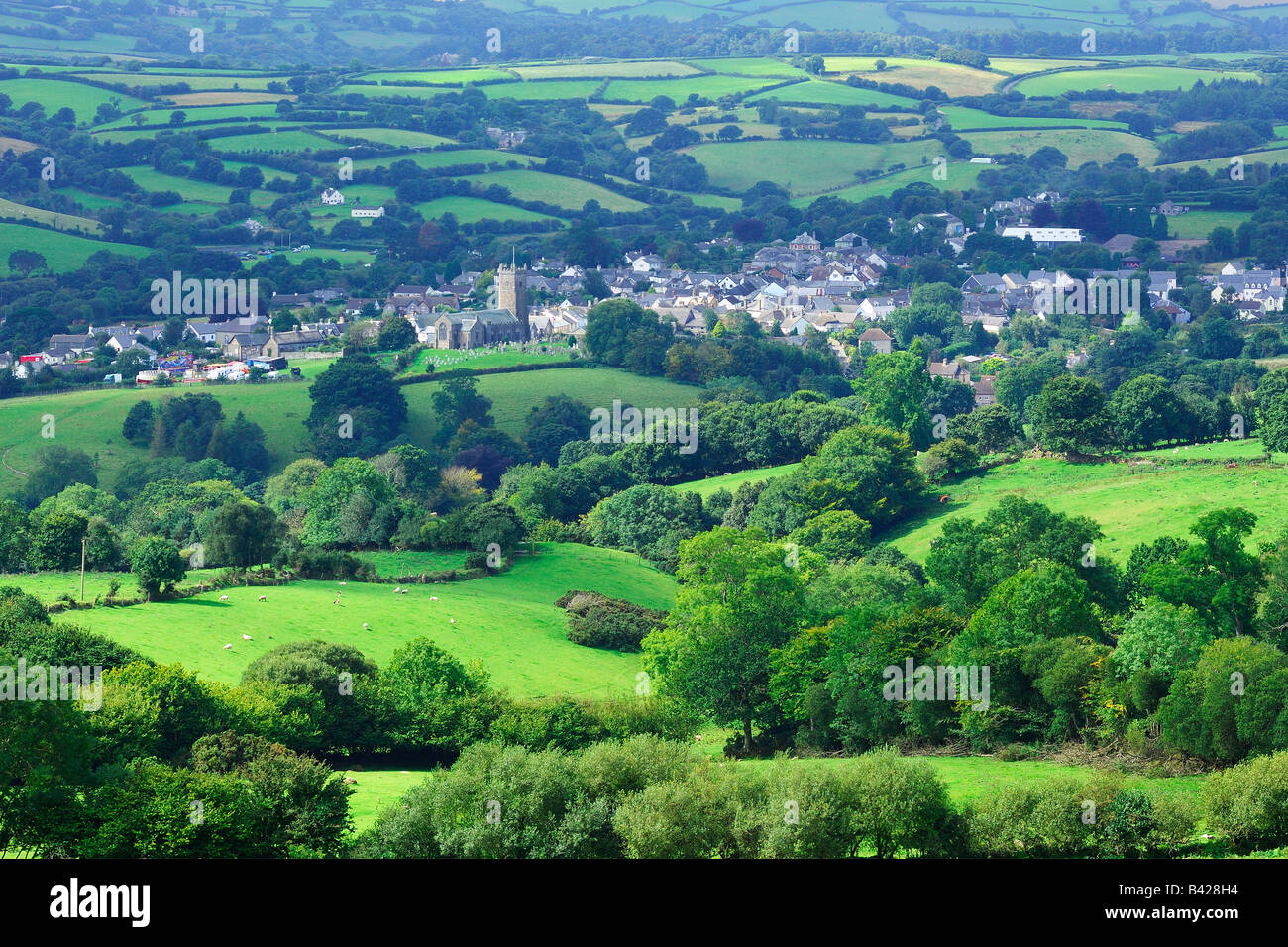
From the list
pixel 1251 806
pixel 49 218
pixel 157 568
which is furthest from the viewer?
pixel 49 218

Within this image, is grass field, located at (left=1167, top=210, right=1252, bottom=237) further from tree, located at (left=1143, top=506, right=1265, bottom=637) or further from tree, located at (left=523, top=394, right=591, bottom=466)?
tree, located at (left=1143, top=506, right=1265, bottom=637)

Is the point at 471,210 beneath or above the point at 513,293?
above

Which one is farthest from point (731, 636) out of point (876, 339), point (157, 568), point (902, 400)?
point (876, 339)

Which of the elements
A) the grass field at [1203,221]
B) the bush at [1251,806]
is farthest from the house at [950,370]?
the bush at [1251,806]

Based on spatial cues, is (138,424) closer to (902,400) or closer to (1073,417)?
(902,400)

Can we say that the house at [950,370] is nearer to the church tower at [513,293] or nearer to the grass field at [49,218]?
the church tower at [513,293]
